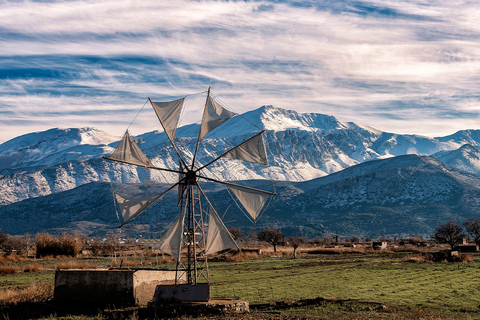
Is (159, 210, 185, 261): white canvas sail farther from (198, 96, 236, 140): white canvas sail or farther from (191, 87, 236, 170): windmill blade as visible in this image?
(198, 96, 236, 140): white canvas sail

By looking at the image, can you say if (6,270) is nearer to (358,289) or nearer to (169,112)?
(169,112)

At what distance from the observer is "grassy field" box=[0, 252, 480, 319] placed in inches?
1017

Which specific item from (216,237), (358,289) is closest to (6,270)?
(216,237)

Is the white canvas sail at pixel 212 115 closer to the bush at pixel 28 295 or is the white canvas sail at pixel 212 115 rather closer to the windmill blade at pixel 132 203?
the windmill blade at pixel 132 203

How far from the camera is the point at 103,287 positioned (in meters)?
29.6

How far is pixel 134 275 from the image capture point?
2952 centimetres

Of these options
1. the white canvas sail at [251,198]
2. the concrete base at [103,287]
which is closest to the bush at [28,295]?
the concrete base at [103,287]

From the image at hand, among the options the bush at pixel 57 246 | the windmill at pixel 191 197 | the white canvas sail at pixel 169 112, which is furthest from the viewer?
the bush at pixel 57 246

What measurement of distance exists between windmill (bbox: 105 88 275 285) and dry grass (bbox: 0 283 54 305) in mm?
6719

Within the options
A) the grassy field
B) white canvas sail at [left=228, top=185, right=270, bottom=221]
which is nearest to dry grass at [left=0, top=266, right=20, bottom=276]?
the grassy field

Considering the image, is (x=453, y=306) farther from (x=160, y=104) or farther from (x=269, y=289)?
(x=160, y=104)

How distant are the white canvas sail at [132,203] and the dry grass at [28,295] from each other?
661cm

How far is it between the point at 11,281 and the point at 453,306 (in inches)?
1171

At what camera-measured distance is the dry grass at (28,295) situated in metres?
30.4
